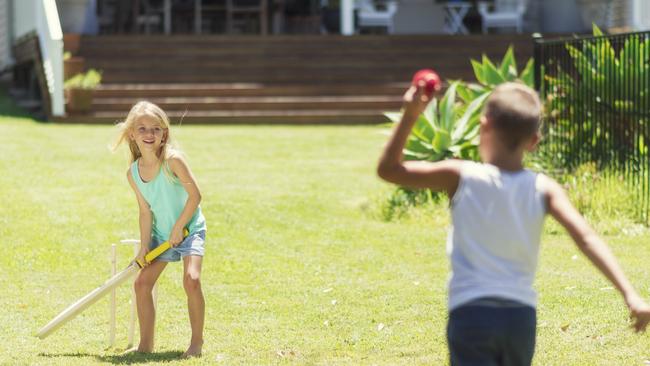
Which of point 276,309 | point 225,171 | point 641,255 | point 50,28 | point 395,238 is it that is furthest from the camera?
point 50,28

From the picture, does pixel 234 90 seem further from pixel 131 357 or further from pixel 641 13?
pixel 131 357

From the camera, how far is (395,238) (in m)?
9.45

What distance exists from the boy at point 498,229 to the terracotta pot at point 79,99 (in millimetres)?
13764

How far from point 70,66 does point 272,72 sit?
309cm

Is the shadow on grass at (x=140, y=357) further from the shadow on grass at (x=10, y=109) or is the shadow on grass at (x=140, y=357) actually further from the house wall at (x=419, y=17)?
the house wall at (x=419, y=17)

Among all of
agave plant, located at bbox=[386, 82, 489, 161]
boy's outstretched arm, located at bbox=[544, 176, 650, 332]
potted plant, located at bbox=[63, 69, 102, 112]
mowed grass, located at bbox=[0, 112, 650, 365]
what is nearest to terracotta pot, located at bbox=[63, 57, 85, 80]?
potted plant, located at bbox=[63, 69, 102, 112]

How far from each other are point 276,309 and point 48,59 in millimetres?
11052

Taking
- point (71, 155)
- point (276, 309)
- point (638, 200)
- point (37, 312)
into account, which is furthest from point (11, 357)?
point (71, 155)

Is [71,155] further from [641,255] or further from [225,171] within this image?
[641,255]

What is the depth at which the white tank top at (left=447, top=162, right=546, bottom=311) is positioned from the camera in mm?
3301

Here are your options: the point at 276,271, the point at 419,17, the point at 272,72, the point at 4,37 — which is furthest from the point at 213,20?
the point at 276,271

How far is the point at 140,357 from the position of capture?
5789 mm

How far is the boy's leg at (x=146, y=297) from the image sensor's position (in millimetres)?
5668

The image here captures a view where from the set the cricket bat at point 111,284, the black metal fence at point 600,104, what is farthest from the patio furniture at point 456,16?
the cricket bat at point 111,284
